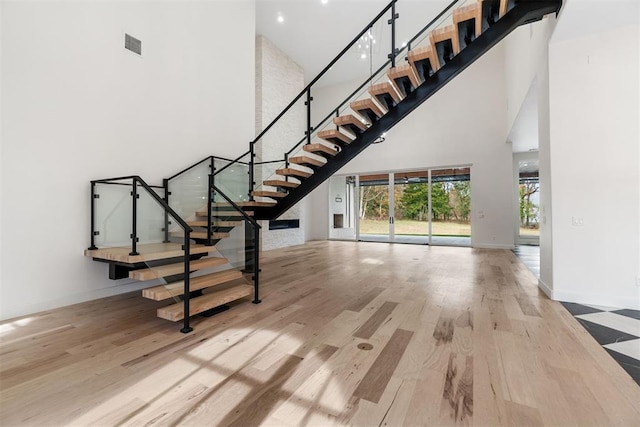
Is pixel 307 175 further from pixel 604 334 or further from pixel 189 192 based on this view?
pixel 604 334

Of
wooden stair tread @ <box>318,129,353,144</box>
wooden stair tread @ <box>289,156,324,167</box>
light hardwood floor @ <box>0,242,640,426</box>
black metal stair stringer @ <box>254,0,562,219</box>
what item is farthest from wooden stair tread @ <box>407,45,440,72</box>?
light hardwood floor @ <box>0,242,640,426</box>

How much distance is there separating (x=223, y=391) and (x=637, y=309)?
14.4 ft

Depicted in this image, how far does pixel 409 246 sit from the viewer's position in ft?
29.5

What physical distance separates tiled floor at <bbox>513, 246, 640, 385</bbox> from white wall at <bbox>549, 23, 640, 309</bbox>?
220 millimetres

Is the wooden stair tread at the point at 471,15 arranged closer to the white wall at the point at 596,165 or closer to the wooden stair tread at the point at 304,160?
the white wall at the point at 596,165

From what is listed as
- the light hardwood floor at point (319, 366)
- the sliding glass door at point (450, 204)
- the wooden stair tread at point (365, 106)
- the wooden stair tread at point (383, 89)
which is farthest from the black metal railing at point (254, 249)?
the sliding glass door at point (450, 204)

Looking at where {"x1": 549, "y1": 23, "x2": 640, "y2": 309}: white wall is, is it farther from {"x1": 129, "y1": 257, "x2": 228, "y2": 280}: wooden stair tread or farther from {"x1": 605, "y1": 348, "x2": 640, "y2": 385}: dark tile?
{"x1": 129, "y1": 257, "x2": 228, "y2": 280}: wooden stair tread

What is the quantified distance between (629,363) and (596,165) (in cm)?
232

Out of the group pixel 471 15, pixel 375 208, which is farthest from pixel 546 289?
pixel 375 208

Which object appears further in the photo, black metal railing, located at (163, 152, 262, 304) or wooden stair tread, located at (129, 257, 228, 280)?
black metal railing, located at (163, 152, 262, 304)

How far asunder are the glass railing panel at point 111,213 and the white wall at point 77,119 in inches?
5.6

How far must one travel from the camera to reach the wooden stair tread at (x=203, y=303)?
9.03 ft

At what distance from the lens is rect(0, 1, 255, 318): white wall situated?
10.2ft

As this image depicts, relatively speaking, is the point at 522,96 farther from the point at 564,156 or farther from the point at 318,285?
the point at 318,285
